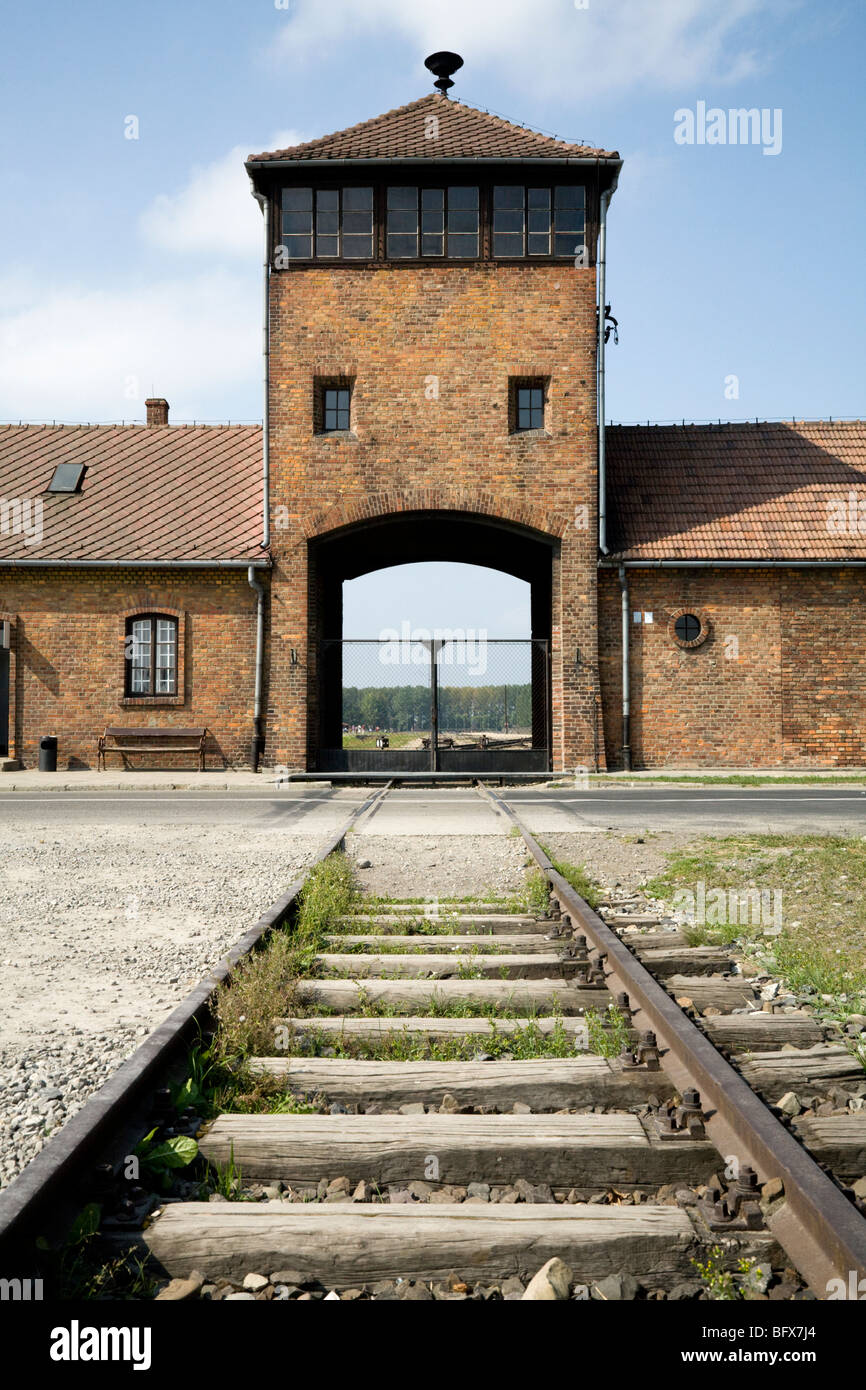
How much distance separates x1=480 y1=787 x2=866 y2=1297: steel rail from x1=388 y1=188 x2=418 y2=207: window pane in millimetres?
19185

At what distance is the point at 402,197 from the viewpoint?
66.0 feet

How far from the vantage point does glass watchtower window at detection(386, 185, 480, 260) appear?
789 inches

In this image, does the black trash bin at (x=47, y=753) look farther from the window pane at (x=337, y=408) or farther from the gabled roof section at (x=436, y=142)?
the gabled roof section at (x=436, y=142)

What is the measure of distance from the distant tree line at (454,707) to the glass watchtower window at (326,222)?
8.78m

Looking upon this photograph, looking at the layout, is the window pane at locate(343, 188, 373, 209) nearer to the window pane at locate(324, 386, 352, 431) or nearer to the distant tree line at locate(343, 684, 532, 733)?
the window pane at locate(324, 386, 352, 431)

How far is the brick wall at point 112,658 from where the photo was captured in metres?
20.2

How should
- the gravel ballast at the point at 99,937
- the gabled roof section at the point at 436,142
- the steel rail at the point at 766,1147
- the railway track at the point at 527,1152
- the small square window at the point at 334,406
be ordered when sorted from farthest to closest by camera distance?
the small square window at the point at 334,406, the gabled roof section at the point at 436,142, the gravel ballast at the point at 99,937, the railway track at the point at 527,1152, the steel rail at the point at 766,1147

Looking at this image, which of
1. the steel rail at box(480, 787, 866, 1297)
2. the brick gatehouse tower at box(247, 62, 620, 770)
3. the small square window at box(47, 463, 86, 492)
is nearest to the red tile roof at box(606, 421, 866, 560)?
the brick gatehouse tower at box(247, 62, 620, 770)

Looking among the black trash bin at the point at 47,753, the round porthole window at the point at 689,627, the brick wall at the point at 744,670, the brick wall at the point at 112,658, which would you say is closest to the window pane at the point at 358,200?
the brick wall at the point at 112,658

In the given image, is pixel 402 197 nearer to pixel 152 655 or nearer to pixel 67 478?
pixel 67 478

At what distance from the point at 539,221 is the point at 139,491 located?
9.95m

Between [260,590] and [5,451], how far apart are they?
26.7ft
